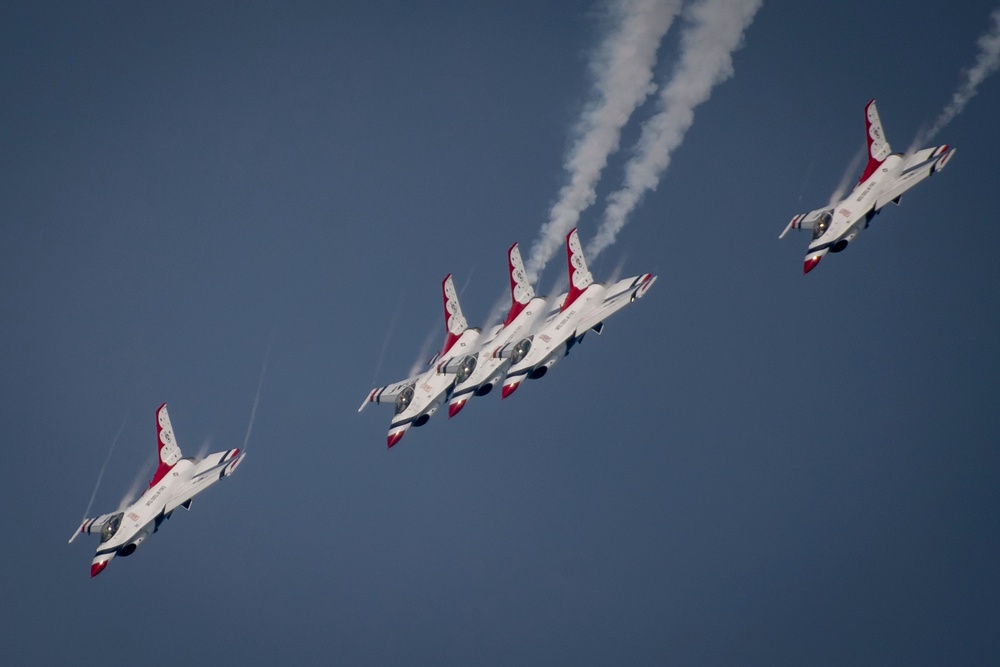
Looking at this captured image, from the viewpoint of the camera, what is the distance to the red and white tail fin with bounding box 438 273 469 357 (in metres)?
70.9

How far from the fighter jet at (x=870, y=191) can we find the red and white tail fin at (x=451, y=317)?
19.1 meters

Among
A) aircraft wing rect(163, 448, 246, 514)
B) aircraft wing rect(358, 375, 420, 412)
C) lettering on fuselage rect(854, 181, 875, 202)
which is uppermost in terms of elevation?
aircraft wing rect(163, 448, 246, 514)

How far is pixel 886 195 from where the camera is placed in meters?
67.2

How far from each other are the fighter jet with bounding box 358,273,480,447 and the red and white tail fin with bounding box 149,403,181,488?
12430mm

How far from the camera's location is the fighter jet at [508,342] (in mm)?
66188

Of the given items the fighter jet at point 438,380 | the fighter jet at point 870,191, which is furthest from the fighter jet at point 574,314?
the fighter jet at point 870,191

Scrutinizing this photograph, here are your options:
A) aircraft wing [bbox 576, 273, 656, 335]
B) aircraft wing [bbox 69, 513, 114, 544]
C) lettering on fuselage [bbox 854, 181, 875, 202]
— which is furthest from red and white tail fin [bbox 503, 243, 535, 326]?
aircraft wing [bbox 69, 513, 114, 544]

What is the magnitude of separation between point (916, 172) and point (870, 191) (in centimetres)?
263

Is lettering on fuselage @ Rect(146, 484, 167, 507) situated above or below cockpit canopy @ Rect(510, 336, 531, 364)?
above

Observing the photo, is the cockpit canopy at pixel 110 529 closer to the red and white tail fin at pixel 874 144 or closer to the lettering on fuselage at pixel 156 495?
the lettering on fuselage at pixel 156 495

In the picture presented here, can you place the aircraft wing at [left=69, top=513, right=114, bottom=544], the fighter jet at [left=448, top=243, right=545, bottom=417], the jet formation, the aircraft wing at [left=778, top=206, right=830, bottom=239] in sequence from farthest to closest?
the aircraft wing at [left=69, top=513, right=114, bottom=544], the aircraft wing at [left=778, top=206, right=830, bottom=239], the fighter jet at [left=448, top=243, right=545, bottom=417], the jet formation

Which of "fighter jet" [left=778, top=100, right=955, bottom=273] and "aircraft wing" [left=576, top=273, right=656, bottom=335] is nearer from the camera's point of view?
"aircraft wing" [left=576, top=273, right=656, bottom=335]

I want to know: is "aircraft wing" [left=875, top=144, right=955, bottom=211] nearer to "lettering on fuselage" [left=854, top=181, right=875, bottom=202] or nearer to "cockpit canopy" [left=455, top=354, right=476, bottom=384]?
"lettering on fuselage" [left=854, top=181, right=875, bottom=202]

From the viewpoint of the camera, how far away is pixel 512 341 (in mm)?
67188
